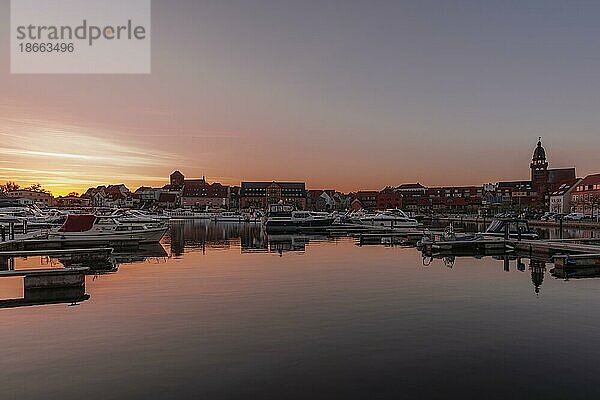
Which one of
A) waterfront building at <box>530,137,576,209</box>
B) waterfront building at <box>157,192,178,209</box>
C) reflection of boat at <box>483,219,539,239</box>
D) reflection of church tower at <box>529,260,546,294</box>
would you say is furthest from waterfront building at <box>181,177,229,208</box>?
reflection of church tower at <box>529,260,546,294</box>

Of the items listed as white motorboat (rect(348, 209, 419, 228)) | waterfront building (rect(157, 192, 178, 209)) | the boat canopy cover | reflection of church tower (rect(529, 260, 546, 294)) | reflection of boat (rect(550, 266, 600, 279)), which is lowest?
reflection of church tower (rect(529, 260, 546, 294))

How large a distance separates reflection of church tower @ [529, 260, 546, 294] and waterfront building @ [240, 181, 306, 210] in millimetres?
128811

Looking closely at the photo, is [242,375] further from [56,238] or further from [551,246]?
[56,238]

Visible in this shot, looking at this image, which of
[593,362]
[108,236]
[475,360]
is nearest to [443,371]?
[475,360]

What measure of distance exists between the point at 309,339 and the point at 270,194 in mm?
144881

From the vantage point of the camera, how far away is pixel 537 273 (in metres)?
25.0

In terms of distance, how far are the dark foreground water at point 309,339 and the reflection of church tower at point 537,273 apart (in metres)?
0.23

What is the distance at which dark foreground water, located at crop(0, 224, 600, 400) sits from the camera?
31.4 feet

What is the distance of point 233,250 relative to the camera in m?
38.5

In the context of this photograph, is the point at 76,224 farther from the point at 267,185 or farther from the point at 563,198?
the point at 267,185

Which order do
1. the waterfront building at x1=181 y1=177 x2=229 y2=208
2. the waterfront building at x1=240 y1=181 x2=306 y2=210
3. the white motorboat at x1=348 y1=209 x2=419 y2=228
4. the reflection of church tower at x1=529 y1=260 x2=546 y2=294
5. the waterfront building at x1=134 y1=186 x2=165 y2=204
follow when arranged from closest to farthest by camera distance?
the reflection of church tower at x1=529 y1=260 x2=546 y2=294
the white motorboat at x1=348 y1=209 x2=419 y2=228
the waterfront building at x1=240 y1=181 x2=306 y2=210
the waterfront building at x1=181 y1=177 x2=229 y2=208
the waterfront building at x1=134 y1=186 x2=165 y2=204

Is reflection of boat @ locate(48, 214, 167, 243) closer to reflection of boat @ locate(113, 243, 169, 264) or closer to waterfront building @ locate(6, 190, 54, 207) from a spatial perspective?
reflection of boat @ locate(113, 243, 169, 264)

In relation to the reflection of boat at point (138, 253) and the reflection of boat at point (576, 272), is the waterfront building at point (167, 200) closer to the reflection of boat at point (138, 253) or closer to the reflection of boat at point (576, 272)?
the reflection of boat at point (138, 253)

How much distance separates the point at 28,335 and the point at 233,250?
25.5 meters
